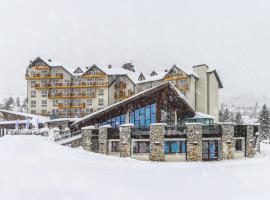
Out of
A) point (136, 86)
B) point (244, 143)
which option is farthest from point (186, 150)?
point (136, 86)

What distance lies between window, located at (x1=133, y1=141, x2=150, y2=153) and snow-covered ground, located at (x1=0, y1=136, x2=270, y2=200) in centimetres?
280

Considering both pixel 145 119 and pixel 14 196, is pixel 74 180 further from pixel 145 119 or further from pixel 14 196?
pixel 145 119

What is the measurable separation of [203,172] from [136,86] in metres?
56.8

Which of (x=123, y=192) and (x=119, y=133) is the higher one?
(x=119, y=133)

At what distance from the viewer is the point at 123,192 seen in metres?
19.5

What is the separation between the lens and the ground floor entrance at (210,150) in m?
32.6

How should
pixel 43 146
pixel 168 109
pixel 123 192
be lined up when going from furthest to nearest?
pixel 168 109 < pixel 43 146 < pixel 123 192

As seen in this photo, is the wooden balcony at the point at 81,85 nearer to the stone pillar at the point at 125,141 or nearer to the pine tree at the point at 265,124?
the pine tree at the point at 265,124

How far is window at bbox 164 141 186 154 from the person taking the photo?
32.2 m

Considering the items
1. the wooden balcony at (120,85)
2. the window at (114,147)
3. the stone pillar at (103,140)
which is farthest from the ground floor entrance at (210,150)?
the wooden balcony at (120,85)

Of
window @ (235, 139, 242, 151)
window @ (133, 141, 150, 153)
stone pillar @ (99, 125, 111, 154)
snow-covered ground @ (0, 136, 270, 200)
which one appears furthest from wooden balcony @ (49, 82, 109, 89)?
snow-covered ground @ (0, 136, 270, 200)

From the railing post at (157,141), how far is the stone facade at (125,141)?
2.04 metres

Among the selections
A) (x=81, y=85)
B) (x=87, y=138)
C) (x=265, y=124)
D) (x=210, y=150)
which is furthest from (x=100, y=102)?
(x=210, y=150)

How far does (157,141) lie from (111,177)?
10.3 metres
